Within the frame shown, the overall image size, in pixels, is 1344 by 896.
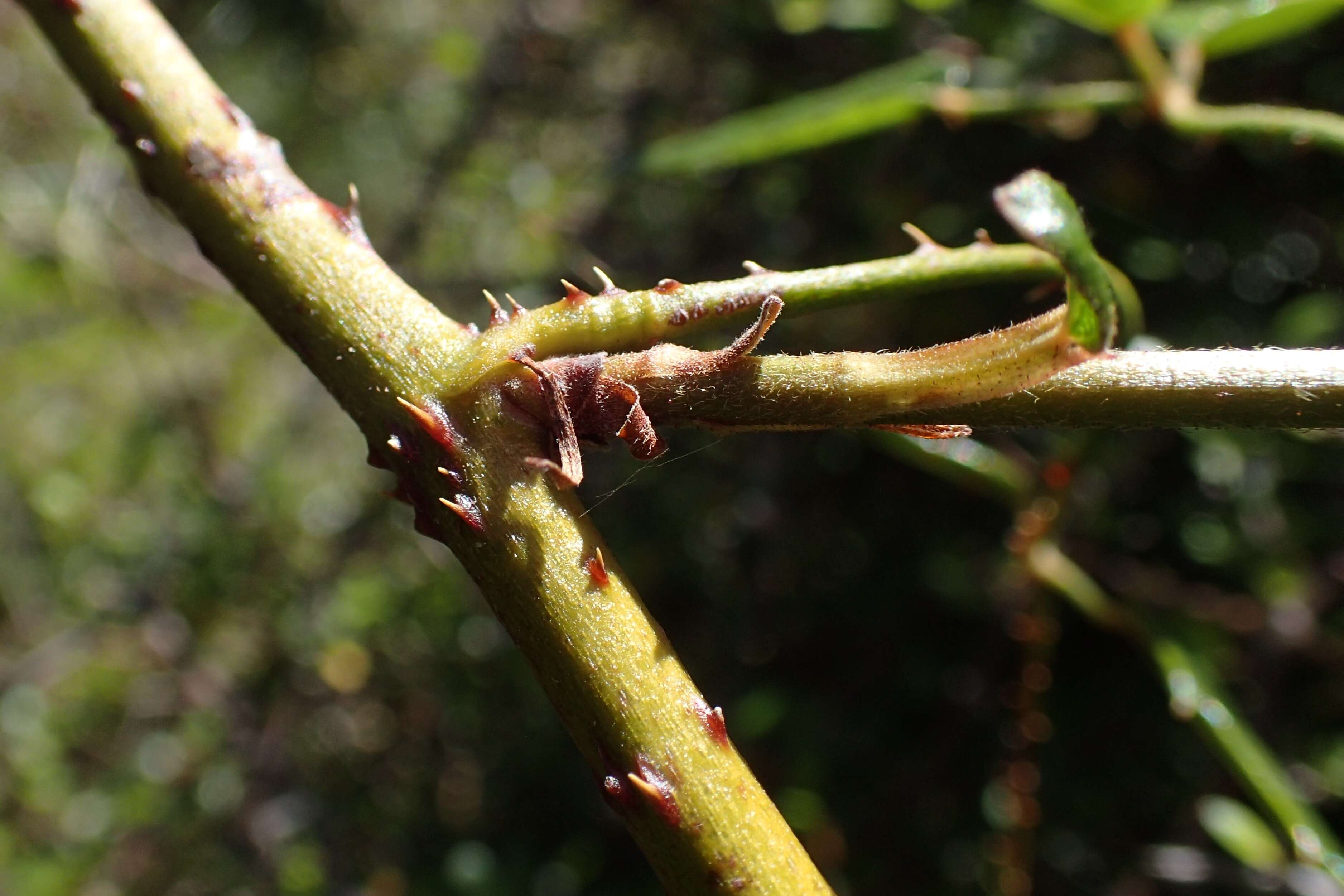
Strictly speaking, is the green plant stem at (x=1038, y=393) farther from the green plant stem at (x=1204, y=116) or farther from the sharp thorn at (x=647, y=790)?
the green plant stem at (x=1204, y=116)

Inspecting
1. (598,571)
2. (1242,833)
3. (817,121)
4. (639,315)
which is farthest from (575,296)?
(1242,833)

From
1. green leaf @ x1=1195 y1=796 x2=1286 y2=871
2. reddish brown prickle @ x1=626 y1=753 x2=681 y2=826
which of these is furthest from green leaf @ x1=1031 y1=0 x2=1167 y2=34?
green leaf @ x1=1195 y1=796 x2=1286 y2=871

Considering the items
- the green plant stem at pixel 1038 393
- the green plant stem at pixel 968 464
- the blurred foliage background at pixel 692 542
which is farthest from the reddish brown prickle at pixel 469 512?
the green plant stem at pixel 968 464

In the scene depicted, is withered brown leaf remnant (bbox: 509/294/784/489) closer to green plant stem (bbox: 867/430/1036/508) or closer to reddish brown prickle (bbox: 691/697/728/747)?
reddish brown prickle (bbox: 691/697/728/747)

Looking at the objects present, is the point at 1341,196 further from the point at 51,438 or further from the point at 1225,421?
the point at 51,438

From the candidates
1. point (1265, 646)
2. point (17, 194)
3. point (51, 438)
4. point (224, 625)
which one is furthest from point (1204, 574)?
point (51, 438)
